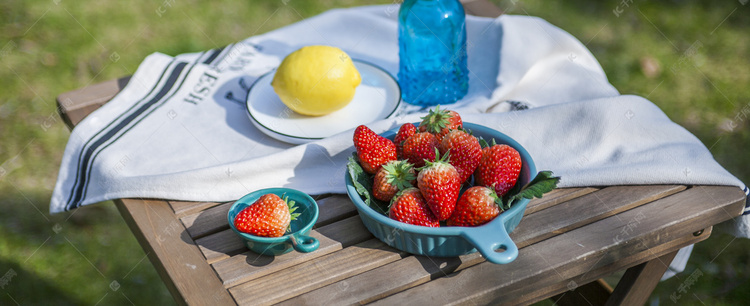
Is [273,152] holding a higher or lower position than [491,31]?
lower

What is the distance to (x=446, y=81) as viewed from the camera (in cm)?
166

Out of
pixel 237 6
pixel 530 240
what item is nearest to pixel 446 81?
pixel 530 240

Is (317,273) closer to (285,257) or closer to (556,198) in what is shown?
(285,257)

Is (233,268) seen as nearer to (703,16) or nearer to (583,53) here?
(583,53)

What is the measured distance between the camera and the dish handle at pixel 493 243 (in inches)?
41.5

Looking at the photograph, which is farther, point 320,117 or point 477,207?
point 320,117

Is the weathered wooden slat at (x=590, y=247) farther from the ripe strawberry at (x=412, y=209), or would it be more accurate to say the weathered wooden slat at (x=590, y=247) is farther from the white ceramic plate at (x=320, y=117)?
the white ceramic plate at (x=320, y=117)

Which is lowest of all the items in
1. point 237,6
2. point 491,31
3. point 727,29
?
point 727,29

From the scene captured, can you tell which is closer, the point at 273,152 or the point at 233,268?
the point at 233,268

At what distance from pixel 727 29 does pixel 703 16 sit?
0.14 metres

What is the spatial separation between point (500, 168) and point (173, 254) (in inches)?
26.1

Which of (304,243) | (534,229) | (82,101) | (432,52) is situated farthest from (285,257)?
(82,101)

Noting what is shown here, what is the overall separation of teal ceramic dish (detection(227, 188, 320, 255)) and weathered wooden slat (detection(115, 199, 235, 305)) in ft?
0.33

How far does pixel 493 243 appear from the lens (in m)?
1.07
